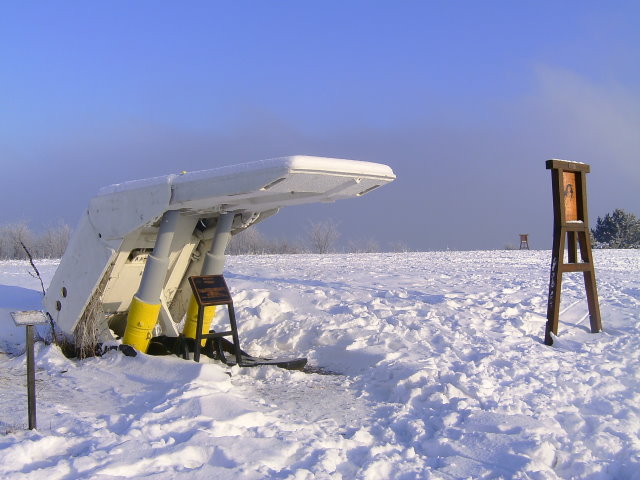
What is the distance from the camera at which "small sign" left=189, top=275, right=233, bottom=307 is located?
6.35 metres

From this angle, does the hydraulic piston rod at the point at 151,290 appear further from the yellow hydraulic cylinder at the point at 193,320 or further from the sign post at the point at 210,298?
the yellow hydraulic cylinder at the point at 193,320

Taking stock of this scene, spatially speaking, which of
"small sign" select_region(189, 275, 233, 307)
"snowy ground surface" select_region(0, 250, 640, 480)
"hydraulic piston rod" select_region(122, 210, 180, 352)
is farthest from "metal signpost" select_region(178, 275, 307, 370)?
"hydraulic piston rod" select_region(122, 210, 180, 352)

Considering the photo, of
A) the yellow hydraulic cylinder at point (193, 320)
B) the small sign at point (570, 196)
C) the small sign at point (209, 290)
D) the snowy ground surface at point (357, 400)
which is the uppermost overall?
the small sign at point (570, 196)

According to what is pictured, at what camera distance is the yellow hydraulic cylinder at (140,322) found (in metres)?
6.21

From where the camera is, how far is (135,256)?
22.4ft

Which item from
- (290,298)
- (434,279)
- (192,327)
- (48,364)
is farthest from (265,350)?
(434,279)

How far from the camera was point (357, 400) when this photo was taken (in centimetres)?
558

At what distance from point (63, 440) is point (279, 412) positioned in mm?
1703

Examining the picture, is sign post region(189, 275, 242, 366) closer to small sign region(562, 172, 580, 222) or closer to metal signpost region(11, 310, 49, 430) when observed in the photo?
metal signpost region(11, 310, 49, 430)

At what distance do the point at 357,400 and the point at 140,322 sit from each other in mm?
2338

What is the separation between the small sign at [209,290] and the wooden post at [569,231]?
13.1 feet

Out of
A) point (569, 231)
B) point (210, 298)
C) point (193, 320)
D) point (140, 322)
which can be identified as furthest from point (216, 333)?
point (569, 231)

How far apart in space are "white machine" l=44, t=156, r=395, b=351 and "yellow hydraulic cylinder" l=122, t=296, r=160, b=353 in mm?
10

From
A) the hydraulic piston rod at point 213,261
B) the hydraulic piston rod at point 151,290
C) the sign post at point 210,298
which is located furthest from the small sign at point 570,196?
the hydraulic piston rod at point 151,290
